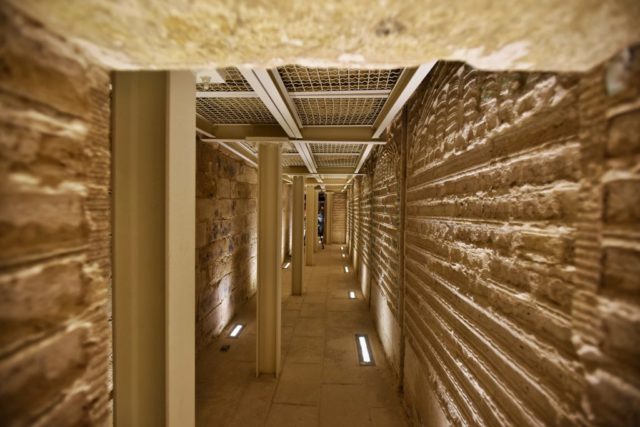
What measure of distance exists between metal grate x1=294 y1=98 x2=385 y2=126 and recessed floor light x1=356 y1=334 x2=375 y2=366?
12.3ft

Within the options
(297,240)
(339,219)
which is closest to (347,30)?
(297,240)

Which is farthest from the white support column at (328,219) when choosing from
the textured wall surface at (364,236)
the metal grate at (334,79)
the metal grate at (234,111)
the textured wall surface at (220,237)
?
the metal grate at (334,79)

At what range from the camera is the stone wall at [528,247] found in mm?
681

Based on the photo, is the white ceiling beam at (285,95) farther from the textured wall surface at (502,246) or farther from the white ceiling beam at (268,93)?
the textured wall surface at (502,246)

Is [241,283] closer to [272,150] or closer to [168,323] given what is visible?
[272,150]

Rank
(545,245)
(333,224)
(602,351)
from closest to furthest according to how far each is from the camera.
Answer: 1. (602,351)
2. (545,245)
3. (333,224)

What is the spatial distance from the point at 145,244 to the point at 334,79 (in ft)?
7.10

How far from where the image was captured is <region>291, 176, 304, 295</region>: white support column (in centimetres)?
710

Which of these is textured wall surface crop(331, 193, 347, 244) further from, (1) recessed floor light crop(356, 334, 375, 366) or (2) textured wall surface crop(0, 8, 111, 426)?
(2) textured wall surface crop(0, 8, 111, 426)

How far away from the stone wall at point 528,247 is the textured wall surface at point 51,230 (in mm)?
1378

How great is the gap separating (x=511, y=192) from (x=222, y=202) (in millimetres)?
4845

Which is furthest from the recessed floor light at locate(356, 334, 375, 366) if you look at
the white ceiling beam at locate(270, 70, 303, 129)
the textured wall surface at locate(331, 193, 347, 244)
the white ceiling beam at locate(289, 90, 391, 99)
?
the textured wall surface at locate(331, 193, 347, 244)

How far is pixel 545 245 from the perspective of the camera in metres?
1.08

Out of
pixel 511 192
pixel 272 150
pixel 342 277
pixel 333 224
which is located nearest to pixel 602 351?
pixel 511 192
